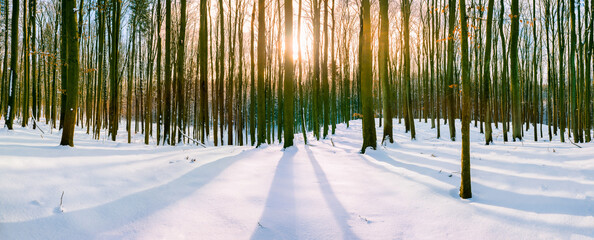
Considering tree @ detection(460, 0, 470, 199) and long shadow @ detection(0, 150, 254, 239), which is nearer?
long shadow @ detection(0, 150, 254, 239)

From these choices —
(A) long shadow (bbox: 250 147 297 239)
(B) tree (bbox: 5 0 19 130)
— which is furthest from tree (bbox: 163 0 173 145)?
(A) long shadow (bbox: 250 147 297 239)

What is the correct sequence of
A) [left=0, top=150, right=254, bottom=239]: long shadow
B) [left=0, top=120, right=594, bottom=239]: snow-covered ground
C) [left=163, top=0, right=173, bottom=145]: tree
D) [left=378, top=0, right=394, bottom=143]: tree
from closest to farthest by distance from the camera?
[left=0, top=150, right=254, bottom=239]: long shadow
[left=0, top=120, right=594, bottom=239]: snow-covered ground
[left=378, top=0, right=394, bottom=143]: tree
[left=163, top=0, right=173, bottom=145]: tree

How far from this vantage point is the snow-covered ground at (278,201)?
2.14 metres

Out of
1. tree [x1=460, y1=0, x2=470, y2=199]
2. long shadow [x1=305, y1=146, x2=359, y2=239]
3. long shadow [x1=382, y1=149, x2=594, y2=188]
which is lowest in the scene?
long shadow [x1=305, y1=146, x2=359, y2=239]

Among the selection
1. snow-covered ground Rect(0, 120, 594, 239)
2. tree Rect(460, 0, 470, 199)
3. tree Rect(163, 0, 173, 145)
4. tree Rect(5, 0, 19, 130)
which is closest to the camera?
snow-covered ground Rect(0, 120, 594, 239)

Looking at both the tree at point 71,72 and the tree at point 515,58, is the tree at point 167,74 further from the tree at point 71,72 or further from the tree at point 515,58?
the tree at point 515,58

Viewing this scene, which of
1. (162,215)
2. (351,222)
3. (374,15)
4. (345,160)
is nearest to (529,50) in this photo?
(374,15)

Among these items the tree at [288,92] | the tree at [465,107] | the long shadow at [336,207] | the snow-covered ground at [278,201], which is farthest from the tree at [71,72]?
the tree at [465,107]

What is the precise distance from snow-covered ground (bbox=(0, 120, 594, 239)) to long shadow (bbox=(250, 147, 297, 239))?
0.4 inches

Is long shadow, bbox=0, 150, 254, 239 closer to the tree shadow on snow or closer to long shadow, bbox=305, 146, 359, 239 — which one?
long shadow, bbox=305, 146, 359, 239

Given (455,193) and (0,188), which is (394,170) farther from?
(0,188)

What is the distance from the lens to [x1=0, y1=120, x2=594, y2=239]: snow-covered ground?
214 cm

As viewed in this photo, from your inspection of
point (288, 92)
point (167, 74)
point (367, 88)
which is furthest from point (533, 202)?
point (167, 74)

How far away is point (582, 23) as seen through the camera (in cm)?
1135
